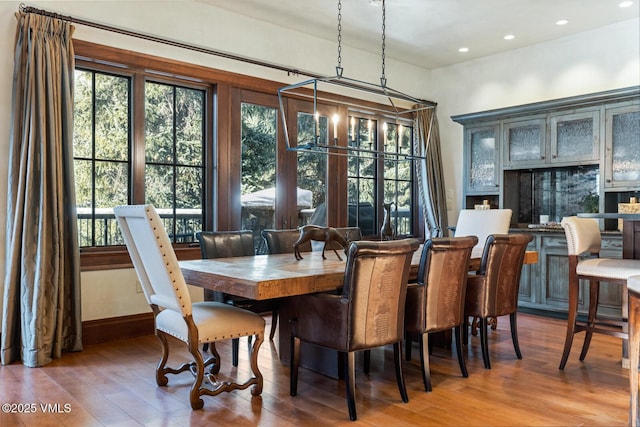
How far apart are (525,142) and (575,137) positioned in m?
0.52

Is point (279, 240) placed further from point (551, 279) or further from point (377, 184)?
point (551, 279)

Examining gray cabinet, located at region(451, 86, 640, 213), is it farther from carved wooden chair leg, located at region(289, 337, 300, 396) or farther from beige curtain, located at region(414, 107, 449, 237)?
carved wooden chair leg, located at region(289, 337, 300, 396)

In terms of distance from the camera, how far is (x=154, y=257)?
2.66 m

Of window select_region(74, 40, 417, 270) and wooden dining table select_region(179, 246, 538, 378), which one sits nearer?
wooden dining table select_region(179, 246, 538, 378)

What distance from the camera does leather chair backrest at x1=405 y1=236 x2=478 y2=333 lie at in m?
2.94

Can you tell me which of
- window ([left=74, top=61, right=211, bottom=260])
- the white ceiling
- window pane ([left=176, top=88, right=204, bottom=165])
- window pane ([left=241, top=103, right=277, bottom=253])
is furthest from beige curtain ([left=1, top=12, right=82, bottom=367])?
window pane ([left=241, top=103, right=277, bottom=253])

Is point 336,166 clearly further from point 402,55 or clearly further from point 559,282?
point 559,282

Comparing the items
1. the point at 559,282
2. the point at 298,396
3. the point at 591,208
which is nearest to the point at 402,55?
the point at 591,208

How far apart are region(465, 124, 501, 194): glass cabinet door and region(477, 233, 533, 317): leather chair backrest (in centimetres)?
249

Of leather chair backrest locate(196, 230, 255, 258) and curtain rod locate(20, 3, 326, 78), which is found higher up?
curtain rod locate(20, 3, 326, 78)

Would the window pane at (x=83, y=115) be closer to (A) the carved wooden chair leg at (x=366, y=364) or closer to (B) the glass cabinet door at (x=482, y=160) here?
(A) the carved wooden chair leg at (x=366, y=364)

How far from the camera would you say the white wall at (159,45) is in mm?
3699

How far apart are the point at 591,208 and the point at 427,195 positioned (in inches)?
72.0

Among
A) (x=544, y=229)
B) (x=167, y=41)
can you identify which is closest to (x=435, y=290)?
(x=544, y=229)
